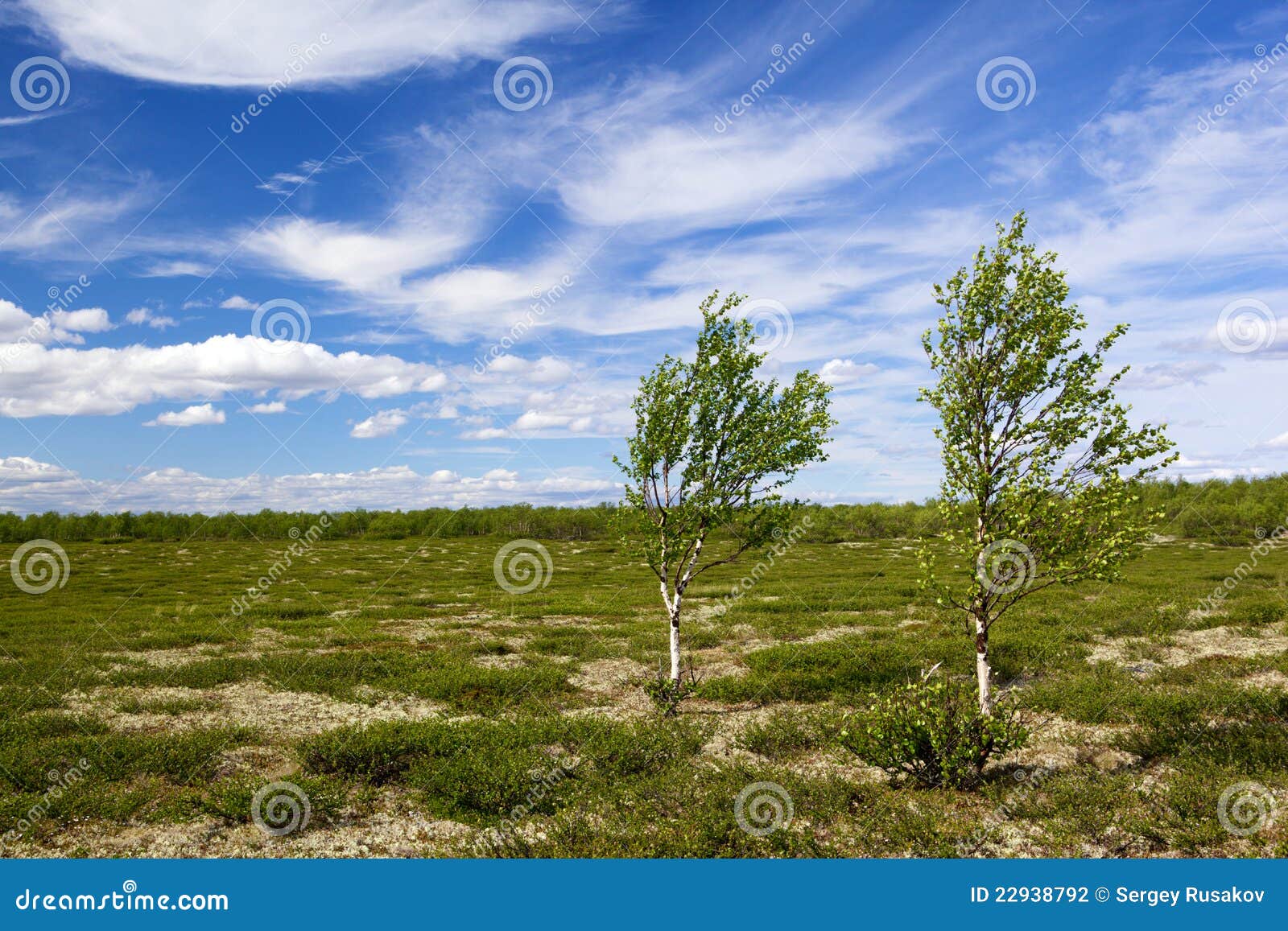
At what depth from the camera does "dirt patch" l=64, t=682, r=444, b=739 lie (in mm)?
17656

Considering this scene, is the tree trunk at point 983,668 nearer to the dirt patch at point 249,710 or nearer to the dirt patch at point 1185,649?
the dirt patch at point 1185,649

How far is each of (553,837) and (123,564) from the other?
84461 millimetres

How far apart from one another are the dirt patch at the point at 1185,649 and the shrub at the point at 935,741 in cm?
1313

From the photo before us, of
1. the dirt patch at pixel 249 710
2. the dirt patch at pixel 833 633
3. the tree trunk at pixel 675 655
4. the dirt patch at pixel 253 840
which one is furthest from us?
the dirt patch at pixel 833 633

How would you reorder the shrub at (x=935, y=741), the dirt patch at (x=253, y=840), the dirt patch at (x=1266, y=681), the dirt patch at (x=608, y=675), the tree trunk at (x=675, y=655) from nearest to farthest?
the dirt patch at (x=253, y=840)
the shrub at (x=935, y=741)
the tree trunk at (x=675, y=655)
the dirt patch at (x=1266, y=681)
the dirt patch at (x=608, y=675)

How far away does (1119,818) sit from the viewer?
456 inches

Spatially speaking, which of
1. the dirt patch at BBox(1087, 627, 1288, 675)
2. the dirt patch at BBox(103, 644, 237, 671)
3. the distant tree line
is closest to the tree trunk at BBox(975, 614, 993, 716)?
the dirt patch at BBox(1087, 627, 1288, 675)

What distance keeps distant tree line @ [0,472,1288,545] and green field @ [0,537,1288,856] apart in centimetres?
8368

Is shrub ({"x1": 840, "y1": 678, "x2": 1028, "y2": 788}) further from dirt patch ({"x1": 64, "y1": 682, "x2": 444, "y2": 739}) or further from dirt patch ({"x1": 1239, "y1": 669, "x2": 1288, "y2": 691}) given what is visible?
dirt patch ({"x1": 1239, "y1": 669, "x2": 1288, "y2": 691})

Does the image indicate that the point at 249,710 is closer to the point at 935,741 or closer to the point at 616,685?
the point at 616,685

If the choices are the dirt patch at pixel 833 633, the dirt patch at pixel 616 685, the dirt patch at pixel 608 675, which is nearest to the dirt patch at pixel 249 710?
the dirt patch at pixel 616 685

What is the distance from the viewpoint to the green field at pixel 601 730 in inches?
448

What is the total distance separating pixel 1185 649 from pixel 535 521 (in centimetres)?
12367

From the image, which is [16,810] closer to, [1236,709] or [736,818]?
[736,818]
